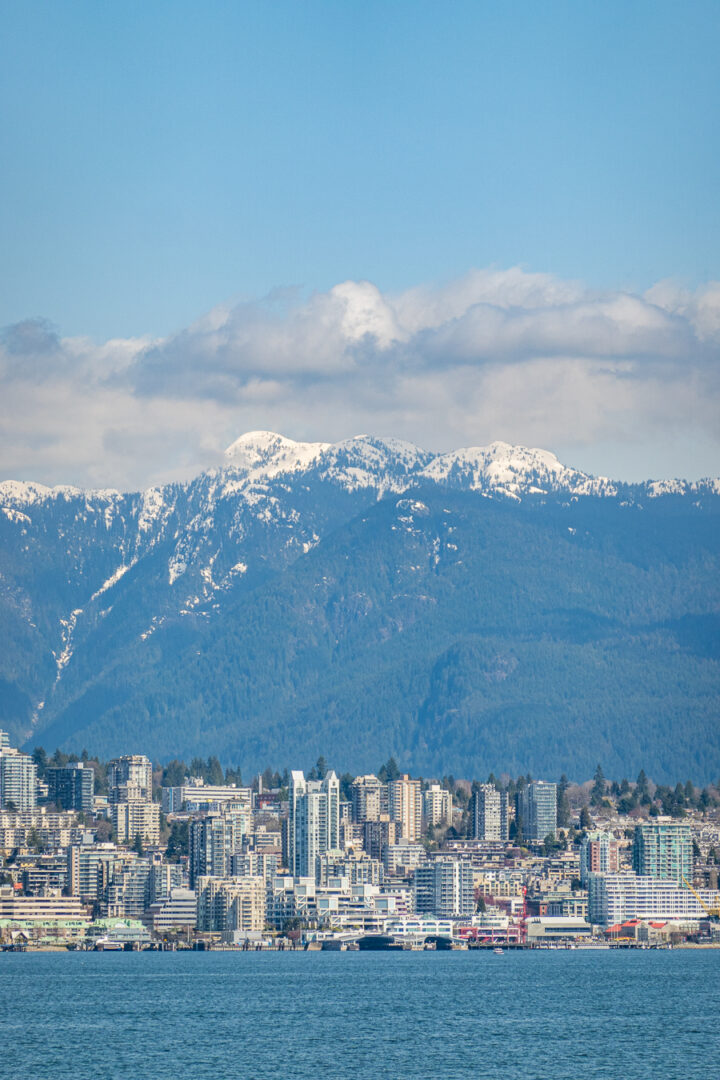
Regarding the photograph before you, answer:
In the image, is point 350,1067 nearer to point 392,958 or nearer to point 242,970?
point 242,970

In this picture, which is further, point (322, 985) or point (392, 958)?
point (392, 958)

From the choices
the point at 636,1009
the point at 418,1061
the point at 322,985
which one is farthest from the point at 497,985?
the point at 418,1061

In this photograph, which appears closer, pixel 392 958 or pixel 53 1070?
pixel 53 1070

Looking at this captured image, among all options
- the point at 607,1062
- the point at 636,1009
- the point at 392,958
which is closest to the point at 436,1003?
the point at 636,1009

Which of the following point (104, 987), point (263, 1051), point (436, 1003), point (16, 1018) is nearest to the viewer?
point (263, 1051)

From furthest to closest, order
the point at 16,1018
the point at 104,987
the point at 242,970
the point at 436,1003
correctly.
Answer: the point at 242,970 < the point at 104,987 < the point at 436,1003 < the point at 16,1018

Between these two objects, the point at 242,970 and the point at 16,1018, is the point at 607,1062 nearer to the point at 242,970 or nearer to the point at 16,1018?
the point at 16,1018
